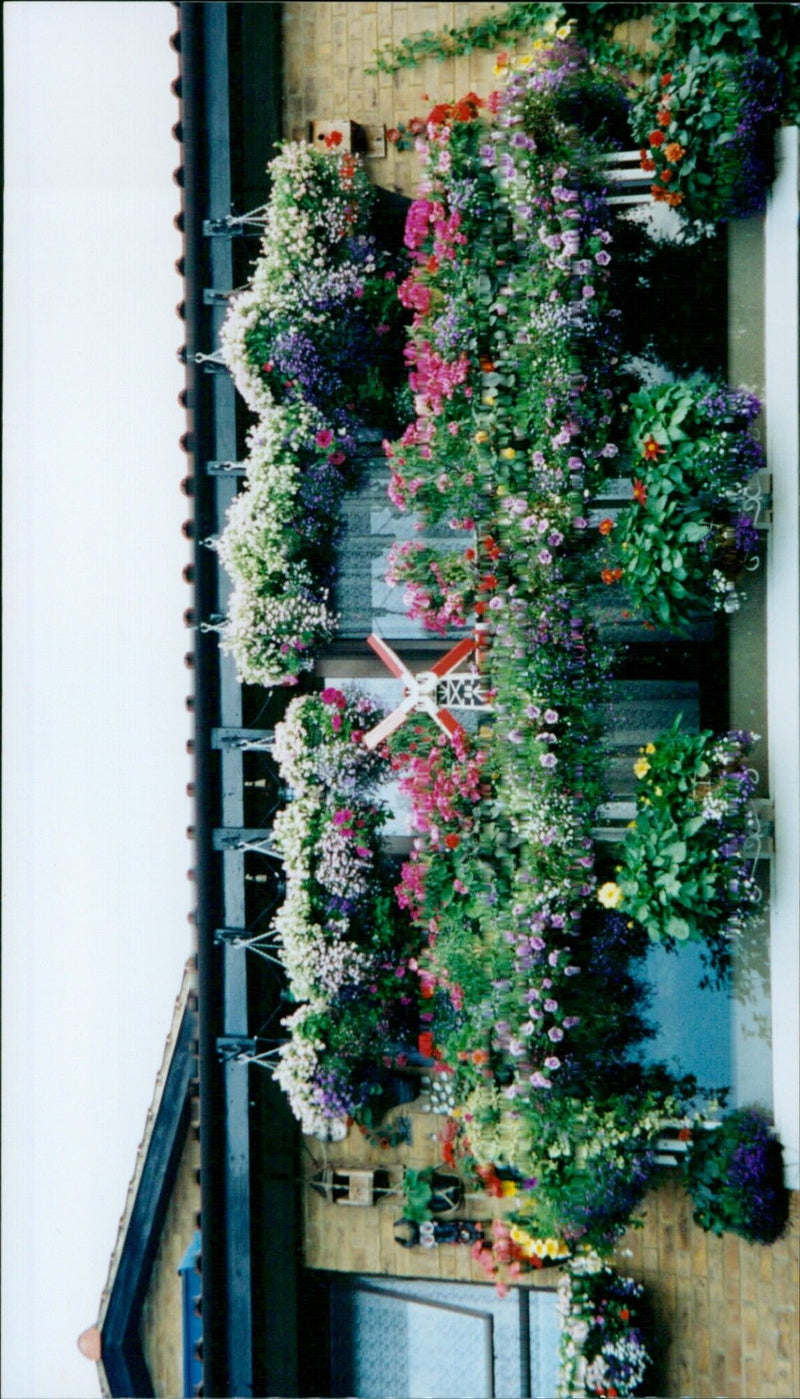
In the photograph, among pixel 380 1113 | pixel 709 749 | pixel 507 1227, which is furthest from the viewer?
pixel 380 1113

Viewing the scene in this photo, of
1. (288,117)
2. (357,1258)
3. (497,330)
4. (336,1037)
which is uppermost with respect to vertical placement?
(288,117)

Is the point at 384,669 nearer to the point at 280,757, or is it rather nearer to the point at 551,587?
the point at 280,757

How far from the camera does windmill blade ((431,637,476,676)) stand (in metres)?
8.27

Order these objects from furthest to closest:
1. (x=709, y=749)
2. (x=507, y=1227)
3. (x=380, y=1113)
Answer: (x=380, y=1113), (x=507, y=1227), (x=709, y=749)

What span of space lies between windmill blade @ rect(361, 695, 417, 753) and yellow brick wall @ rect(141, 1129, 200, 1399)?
11.2 ft

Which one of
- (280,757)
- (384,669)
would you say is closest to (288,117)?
(384,669)

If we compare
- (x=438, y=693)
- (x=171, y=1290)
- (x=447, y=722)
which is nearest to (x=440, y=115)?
(x=438, y=693)

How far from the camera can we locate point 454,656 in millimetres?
8289

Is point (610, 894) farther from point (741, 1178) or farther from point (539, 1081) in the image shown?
point (741, 1178)

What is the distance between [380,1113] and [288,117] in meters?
7.21

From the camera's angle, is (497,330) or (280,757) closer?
(497,330)

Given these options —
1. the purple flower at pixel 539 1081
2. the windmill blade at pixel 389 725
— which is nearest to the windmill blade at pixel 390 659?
the windmill blade at pixel 389 725

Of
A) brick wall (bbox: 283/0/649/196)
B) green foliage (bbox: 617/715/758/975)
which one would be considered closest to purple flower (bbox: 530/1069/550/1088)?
green foliage (bbox: 617/715/758/975)

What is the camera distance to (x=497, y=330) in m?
7.70
